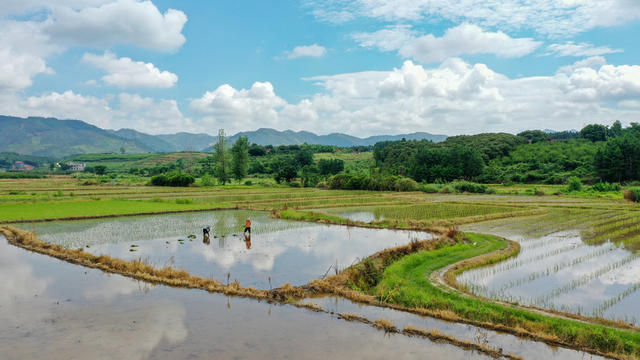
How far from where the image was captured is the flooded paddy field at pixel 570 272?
1014cm

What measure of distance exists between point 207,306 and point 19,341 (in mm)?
3573

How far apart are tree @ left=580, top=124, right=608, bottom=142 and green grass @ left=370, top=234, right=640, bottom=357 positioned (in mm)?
97049

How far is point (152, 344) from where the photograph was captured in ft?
25.8

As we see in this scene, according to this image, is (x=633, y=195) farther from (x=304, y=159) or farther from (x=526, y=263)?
(x=304, y=159)

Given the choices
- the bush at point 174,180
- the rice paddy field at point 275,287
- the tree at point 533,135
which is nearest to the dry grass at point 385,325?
the rice paddy field at point 275,287

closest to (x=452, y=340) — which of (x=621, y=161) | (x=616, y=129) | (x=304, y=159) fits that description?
(x=621, y=161)

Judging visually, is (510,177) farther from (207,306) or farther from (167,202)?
(207,306)

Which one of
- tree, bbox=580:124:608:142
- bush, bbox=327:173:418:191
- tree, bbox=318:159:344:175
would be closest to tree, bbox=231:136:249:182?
bush, bbox=327:173:418:191

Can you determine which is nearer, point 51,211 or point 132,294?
point 132,294

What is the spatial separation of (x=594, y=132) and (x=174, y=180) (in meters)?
88.4

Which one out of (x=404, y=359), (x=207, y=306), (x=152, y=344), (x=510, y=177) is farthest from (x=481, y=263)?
(x=510, y=177)

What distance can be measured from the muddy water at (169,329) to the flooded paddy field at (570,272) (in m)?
4.06

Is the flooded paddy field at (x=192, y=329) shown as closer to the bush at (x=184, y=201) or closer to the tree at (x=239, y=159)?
the bush at (x=184, y=201)

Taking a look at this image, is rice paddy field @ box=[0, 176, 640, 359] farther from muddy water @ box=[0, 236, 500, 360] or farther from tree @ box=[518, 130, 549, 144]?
tree @ box=[518, 130, 549, 144]
